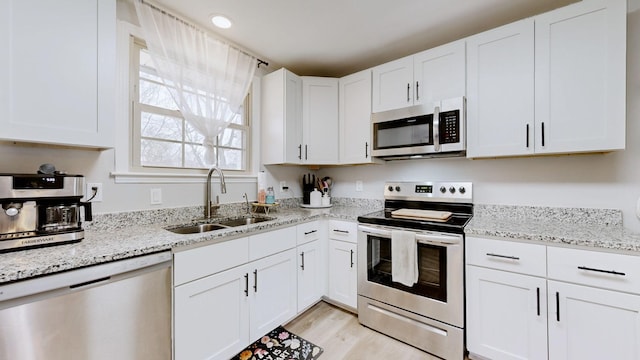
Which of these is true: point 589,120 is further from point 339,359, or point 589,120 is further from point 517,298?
point 339,359

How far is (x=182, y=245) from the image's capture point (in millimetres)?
1336

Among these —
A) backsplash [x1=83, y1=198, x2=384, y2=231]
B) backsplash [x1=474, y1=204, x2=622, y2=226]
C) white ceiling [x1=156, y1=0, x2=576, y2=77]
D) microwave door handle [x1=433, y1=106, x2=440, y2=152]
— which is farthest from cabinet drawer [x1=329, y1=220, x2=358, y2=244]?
white ceiling [x1=156, y1=0, x2=576, y2=77]

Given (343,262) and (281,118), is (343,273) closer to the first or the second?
(343,262)

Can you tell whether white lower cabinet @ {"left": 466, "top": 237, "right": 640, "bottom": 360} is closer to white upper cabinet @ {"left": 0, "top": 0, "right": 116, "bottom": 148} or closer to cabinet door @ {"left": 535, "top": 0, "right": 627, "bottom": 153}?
cabinet door @ {"left": 535, "top": 0, "right": 627, "bottom": 153}

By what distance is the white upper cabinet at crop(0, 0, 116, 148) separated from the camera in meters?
1.10

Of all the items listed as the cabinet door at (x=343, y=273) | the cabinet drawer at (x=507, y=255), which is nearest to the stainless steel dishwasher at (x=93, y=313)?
the cabinet door at (x=343, y=273)

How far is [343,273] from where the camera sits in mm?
2236

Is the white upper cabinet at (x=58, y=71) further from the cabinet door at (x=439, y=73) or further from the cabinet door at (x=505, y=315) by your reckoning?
the cabinet door at (x=505, y=315)

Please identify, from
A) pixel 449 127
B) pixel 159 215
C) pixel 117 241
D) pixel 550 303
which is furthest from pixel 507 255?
pixel 159 215

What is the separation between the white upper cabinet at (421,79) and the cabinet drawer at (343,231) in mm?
1075

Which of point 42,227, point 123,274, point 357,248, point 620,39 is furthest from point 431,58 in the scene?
point 42,227

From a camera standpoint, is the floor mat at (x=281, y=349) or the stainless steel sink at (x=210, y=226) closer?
the floor mat at (x=281, y=349)

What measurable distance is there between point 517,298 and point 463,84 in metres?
1.47

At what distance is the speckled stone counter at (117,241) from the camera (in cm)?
96
